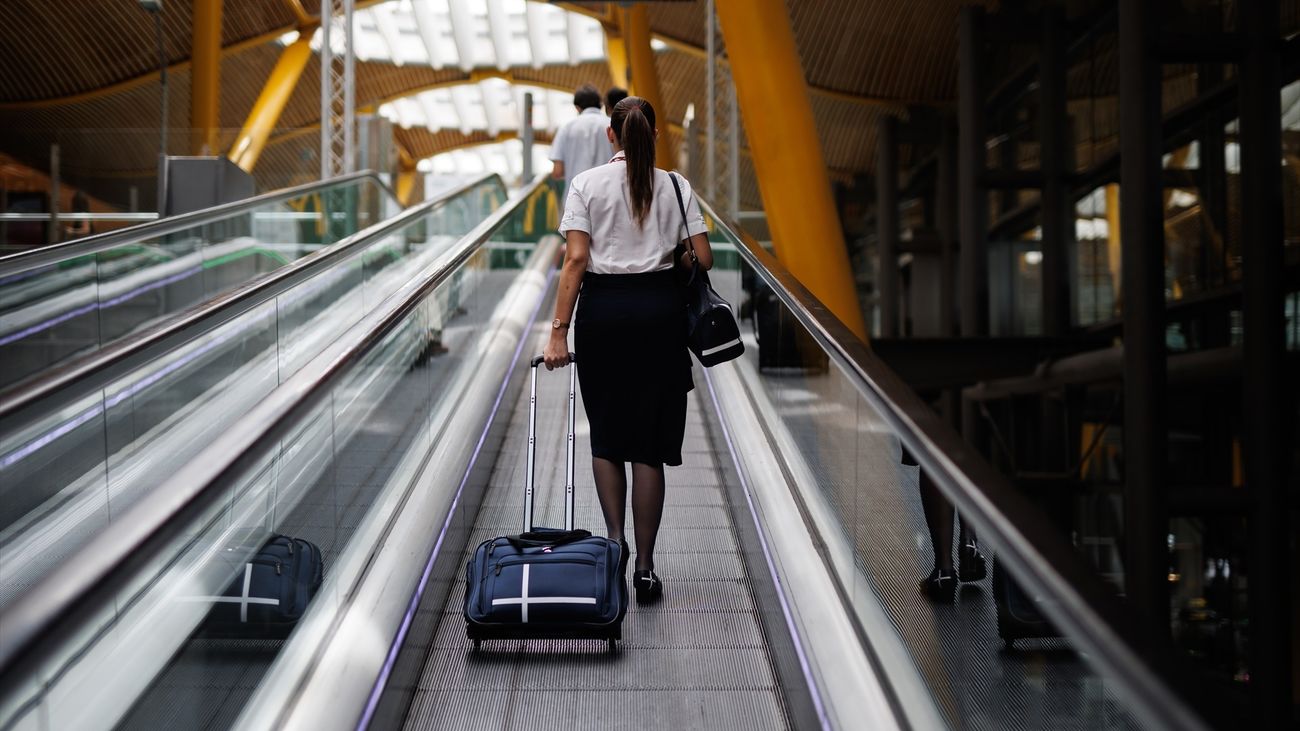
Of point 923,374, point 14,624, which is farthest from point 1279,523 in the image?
point 14,624

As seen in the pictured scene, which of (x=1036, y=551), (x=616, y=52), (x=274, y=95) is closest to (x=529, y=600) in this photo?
(x=1036, y=551)

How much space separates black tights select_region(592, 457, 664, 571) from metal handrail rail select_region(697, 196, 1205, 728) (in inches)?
53.6

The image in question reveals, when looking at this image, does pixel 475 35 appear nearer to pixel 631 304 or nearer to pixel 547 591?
pixel 631 304

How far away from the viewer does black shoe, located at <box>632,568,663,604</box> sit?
442 cm

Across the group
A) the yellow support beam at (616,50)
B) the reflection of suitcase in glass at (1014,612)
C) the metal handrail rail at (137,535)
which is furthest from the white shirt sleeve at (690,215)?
the yellow support beam at (616,50)

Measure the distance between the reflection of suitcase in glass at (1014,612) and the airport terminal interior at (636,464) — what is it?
1 centimetres

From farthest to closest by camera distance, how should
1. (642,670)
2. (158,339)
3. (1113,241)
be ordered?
(1113,241), (158,339), (642,670)

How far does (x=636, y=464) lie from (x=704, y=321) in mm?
555

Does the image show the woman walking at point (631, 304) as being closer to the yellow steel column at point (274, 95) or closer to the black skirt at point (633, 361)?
the black skirt at point (633, 361)

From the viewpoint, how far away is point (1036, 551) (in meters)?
1.92

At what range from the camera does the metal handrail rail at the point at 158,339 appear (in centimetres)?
327

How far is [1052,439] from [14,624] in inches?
885

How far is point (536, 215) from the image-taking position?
53.0ft

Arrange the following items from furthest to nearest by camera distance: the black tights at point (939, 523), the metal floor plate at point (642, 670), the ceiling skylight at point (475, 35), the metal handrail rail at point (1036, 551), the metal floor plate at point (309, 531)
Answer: the ceiling skylight at point (475, 35), the metal floor plate at point (642, 670), the black tights at point (939, 523), the metal floor plate at point (309, 531), the metal handrail rail at point (1036, 551)
